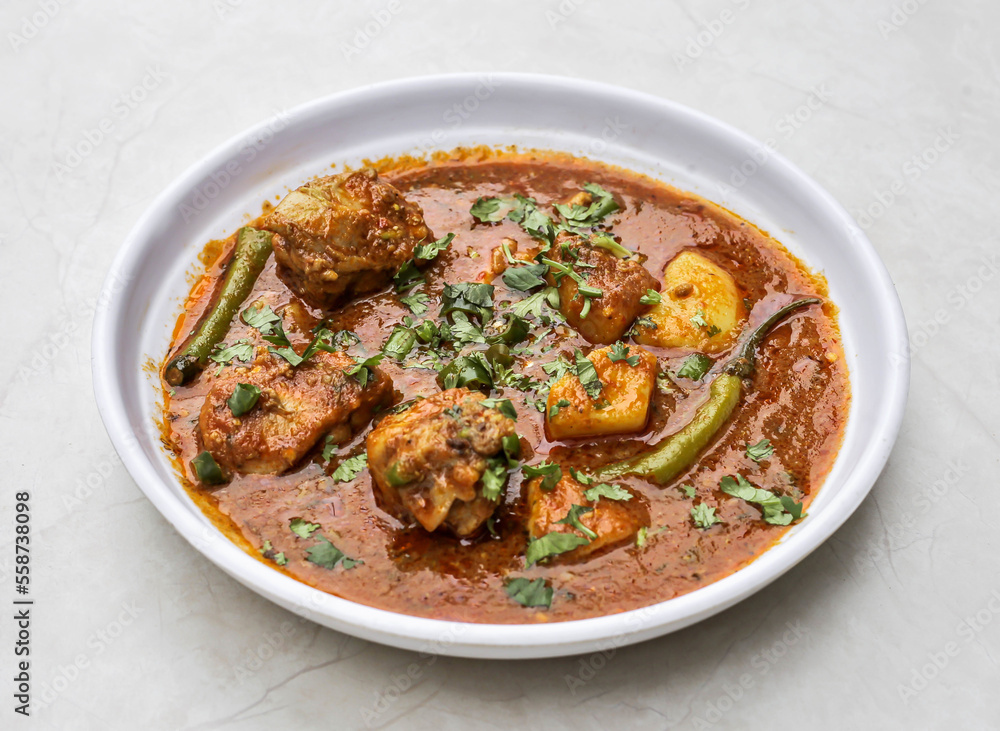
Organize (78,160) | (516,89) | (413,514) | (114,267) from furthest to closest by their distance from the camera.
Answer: (78,160) → (516,89) → (114,267) → (413,514)

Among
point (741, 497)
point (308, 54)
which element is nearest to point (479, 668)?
point (741, 497)

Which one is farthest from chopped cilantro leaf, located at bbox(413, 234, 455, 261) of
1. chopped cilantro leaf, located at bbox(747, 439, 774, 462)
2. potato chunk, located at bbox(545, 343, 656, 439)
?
chopped cilantro leaf, located at bbox(747, 439, 774, 462)

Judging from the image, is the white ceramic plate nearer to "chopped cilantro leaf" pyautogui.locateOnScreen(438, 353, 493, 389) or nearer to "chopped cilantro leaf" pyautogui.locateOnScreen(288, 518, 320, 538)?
"chopped cilantro leaf" pyautogui.locateOnScreen(288, 518, 320, 538)

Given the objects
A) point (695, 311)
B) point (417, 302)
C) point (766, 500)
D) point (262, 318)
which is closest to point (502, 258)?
point (417, 302)

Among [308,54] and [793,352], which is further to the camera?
[308,54]

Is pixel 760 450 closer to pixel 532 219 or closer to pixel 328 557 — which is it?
pixel 532 219

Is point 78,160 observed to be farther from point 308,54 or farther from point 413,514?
point 413,514
